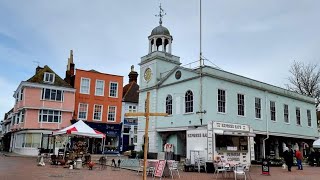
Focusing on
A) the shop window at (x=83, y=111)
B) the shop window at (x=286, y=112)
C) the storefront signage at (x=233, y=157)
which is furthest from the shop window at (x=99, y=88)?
the storefront signage at (x=233, y=157)

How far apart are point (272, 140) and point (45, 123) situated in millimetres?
23165

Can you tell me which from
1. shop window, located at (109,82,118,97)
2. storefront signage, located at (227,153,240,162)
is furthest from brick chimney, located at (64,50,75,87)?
storefront signage, located at (227,153,240,162)

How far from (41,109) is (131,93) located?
39.1 ft

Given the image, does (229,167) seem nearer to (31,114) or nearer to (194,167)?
(194,167)

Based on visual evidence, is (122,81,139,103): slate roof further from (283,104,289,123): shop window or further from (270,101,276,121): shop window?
(283,104,289,123): shop window

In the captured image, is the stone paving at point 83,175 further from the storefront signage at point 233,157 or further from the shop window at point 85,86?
the shop window at point 85,86

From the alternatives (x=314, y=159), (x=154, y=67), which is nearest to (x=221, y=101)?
(x=154, y=67)

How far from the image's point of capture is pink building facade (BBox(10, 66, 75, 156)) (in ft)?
104

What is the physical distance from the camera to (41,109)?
1271 inches

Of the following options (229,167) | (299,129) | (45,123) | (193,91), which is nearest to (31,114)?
(45,123)

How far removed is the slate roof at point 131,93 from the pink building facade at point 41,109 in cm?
740

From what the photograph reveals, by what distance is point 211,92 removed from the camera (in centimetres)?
2208

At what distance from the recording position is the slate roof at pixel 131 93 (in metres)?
39.0

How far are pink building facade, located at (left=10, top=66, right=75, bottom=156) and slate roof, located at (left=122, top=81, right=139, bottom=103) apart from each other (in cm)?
740
